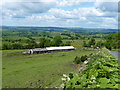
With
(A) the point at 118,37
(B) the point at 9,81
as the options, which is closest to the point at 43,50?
(A) the point at 118,37

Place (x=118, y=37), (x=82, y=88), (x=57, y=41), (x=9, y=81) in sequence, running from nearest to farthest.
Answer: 1. (x=82, y=88)
2. (x=9, y=81)
3. (x=118, y=37)
4. (x=57, y=41)

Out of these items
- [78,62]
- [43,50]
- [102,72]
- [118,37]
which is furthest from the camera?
[118,37]

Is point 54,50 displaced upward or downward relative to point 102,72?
downward

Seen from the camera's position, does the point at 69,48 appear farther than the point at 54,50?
Yes

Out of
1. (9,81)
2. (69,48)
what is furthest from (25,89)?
(69,48)

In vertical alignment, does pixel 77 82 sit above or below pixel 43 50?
above

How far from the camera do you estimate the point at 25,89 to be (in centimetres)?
947

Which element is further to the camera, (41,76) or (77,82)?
(41,76)

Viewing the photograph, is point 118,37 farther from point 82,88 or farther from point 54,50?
point 82,88

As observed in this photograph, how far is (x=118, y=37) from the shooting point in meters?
33.7

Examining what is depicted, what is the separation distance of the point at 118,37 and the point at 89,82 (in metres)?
32.9

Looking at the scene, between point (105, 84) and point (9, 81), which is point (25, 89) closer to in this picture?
point (9, 81)

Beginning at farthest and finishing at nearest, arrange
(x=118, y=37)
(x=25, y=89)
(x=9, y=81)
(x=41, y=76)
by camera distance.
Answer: (x=118, y=37), (x=41, y=76), (x=9, y=81), (x=25, y=89)

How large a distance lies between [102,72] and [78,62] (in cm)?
1340
